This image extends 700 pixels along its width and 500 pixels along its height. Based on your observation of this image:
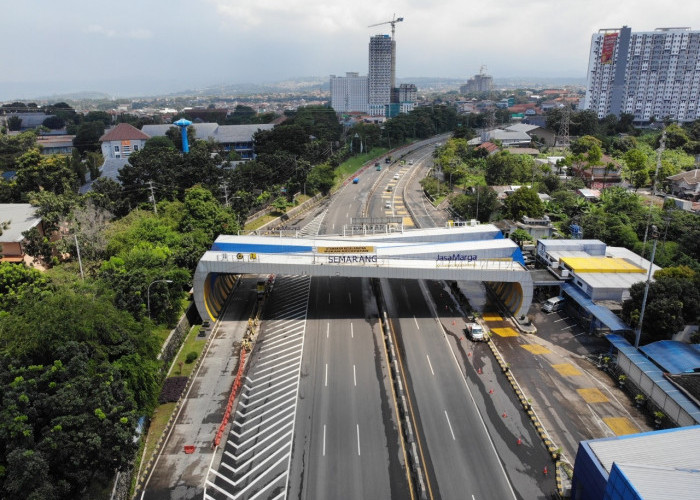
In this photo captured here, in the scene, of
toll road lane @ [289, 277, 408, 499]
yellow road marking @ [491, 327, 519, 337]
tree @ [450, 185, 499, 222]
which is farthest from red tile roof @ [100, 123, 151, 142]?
yellow road marking @ [491, 327, 519, 337]

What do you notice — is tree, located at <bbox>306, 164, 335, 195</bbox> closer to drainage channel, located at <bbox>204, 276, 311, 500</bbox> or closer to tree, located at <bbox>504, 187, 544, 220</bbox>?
tree, located at <bbox>504, 187, 544, 220</bbox>

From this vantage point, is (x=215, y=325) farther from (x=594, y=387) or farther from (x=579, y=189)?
(x=579, y=189)

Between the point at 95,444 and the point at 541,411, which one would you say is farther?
the point at 541,411

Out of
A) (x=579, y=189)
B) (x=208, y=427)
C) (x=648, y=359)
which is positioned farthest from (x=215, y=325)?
(x=579, y=189)

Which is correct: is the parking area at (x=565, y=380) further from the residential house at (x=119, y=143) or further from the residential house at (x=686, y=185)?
the residential house at (x=119, y=143)

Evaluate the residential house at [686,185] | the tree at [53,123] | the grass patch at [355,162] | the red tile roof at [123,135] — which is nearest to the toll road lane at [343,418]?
the residential house at [686,185]

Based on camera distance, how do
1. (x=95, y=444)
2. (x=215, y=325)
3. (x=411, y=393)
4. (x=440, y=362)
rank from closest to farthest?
(x=95, y=444), (x=411, y=393), (x=440, y=362), (x=215, y=325)
